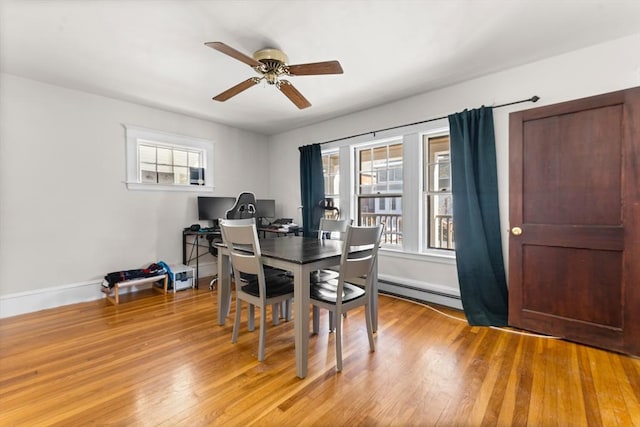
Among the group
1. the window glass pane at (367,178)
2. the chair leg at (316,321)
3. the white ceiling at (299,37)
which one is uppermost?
the white ceiling at (299,37)

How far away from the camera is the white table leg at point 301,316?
187 cm

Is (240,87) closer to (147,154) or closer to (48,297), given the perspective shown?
(147,154)

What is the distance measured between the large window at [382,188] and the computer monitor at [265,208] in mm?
1550

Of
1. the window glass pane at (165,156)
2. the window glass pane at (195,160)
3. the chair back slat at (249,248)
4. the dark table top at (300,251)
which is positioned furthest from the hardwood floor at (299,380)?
the window glass pane at (195,160)

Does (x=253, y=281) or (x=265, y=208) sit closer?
(x=253, y=281)

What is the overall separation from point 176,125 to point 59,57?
158 centimetres

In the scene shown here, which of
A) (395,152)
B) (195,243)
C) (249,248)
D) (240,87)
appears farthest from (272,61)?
(195,243)

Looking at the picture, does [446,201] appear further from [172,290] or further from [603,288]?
[172,290]

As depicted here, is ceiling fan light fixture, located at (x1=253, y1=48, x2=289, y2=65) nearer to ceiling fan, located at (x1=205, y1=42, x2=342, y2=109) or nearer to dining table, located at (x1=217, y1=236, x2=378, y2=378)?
ceiling fan, located at (x1=205, y1=42, x2=342, y2=109)

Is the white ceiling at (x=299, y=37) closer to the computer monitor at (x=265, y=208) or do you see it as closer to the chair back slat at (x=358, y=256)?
the chair back slat at (x=358, y=256)

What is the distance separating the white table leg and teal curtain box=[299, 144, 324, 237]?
8.14 ft

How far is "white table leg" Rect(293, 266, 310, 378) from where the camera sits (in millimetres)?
1869

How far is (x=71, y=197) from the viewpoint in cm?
324

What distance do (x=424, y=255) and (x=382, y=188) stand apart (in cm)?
105
